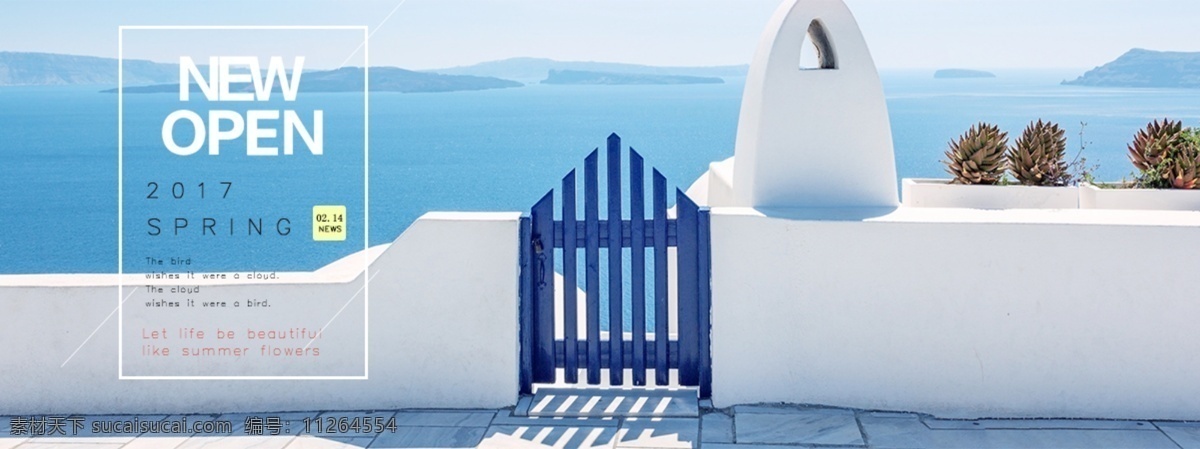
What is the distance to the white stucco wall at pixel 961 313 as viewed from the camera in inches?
221

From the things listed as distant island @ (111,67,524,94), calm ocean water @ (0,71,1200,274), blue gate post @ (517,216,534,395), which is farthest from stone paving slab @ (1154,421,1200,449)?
distant island @ (111,67,524,94)

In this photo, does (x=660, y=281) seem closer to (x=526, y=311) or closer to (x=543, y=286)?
(x=543, y=286)

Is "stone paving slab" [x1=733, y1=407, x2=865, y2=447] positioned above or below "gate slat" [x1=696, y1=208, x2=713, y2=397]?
below

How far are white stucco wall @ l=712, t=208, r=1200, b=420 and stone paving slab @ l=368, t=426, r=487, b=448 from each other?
132 cm

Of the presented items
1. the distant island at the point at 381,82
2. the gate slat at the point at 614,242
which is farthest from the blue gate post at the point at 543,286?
the distant island at the point at 381,82

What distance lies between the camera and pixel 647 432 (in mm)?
5539

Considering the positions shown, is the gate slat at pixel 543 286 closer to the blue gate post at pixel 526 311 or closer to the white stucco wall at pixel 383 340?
the blue gate post at pixel 526 311

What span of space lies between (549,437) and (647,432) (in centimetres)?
48

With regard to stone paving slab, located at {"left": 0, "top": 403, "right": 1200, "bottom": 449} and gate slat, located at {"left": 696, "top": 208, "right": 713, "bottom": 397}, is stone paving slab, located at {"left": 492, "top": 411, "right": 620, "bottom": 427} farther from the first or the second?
gate slat, located at {"left": 696, "top": 208, "right": 713, "bottom": 397}


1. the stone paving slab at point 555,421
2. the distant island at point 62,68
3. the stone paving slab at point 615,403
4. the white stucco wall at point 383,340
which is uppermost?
the distant island at point 62,68

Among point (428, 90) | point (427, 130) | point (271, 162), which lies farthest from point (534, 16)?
point (428, 90)

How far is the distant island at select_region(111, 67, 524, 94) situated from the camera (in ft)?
486

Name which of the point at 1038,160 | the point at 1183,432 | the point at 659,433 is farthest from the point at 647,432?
the point at 1038,160

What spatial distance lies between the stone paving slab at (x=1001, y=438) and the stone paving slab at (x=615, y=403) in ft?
3.03
